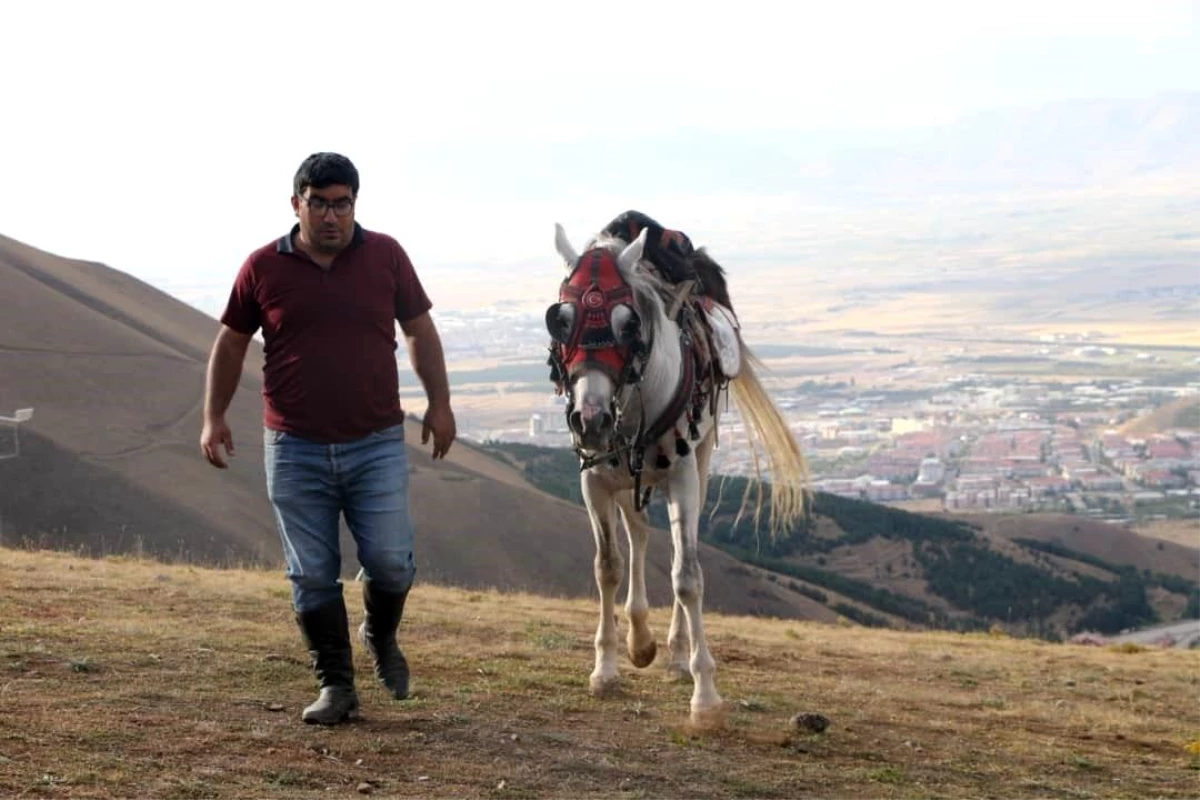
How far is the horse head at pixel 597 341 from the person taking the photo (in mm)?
7848

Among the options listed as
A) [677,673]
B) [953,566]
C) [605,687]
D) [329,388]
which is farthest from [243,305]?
[953,566]

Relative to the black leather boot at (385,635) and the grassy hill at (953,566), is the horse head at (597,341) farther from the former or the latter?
the grassy hill at (953,566)

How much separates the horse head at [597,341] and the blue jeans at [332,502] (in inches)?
34.4

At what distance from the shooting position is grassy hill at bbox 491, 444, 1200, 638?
42.3 meters

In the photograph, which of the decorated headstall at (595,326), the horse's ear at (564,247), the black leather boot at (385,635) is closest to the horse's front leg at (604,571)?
the decorated headstall at (595,326)

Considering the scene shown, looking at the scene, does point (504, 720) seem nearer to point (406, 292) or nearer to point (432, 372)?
point (432, 372)

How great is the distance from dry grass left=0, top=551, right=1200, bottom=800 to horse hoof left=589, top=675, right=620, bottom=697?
115mm

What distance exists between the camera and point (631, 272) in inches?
327

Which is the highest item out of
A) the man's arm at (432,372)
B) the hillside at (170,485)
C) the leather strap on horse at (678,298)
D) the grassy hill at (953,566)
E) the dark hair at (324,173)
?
the dark hair at (324,173)

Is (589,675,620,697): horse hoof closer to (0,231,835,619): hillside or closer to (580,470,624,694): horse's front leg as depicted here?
(580,470,624,694): horse's front leg

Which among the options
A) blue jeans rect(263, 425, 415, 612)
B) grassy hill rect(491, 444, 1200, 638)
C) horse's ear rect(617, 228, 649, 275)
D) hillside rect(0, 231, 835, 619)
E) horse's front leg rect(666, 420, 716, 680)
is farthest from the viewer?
grassy hill rect(491, 444, 1200, 638)

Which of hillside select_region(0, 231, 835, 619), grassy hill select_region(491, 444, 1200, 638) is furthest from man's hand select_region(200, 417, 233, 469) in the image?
grassy hill select_region(491, 444, 1200, 638)

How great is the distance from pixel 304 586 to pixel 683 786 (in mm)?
1782

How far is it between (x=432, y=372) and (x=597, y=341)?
77 centimetres
